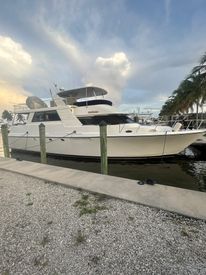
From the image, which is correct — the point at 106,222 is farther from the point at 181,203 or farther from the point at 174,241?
the point at 181,203

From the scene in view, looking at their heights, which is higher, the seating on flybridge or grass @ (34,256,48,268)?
the seating on flybridge

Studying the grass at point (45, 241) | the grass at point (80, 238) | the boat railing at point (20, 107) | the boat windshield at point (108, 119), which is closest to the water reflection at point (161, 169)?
the boat windshield at point (108, 119)

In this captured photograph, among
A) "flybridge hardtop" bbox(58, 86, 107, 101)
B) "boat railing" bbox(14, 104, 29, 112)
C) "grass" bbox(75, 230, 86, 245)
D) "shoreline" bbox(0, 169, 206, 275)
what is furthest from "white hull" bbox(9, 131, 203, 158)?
"grass" bbox(75, 230, 86, 245)

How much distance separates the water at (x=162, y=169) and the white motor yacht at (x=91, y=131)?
1.25 ft

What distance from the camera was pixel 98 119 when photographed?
8969mm

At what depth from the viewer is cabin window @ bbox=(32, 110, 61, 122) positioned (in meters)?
9.83

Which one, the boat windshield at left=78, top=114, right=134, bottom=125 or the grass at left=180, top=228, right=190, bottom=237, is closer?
the grass at left=180, top=228, right=190, bottom=237

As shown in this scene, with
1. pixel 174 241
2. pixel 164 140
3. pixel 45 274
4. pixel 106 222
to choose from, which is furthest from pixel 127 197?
pixel 164 140

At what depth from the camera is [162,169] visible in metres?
7.98

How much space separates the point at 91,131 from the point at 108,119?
92cm

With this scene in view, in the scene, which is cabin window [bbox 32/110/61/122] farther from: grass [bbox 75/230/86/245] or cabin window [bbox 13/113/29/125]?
grass [bbox 75/230/86/245]

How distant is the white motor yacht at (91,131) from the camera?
8.25 m

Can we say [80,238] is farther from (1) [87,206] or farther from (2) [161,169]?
(2) [161,169]

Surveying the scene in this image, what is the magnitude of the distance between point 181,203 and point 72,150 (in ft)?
21.4
